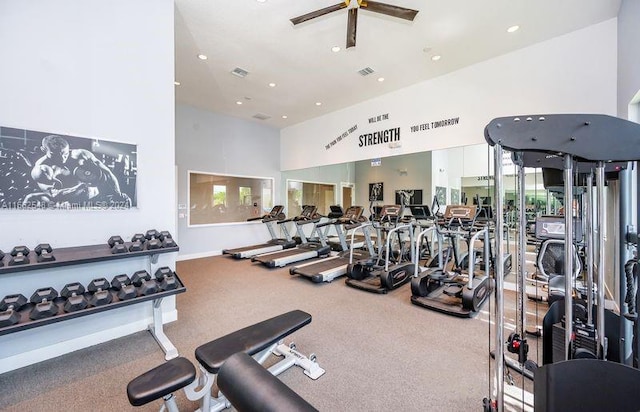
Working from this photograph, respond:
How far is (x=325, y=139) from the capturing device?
763cm

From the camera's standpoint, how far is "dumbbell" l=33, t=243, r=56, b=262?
2262mm

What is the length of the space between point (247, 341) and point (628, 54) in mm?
5037

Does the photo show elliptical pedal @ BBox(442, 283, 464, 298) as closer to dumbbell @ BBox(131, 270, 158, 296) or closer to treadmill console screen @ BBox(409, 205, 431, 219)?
treadmill console screen @ BBox(409, 205, 431, 219)

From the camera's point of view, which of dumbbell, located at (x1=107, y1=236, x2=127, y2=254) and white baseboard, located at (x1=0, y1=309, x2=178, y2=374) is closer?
white baseboard, located at (x1=0, y1=309, x2=178, y2=374)

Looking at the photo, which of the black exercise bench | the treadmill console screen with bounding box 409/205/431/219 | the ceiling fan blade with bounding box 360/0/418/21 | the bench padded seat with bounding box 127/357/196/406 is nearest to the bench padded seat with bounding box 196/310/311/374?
the black exercise bench

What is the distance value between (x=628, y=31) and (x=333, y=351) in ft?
16.1

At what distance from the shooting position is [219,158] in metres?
7.55

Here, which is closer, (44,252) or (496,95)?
(44,252)

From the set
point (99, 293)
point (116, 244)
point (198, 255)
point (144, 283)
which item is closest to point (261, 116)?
point (198, 255)

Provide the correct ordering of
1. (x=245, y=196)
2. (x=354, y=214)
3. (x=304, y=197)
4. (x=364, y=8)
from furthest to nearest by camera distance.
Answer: (x=304, y=197), (x=245, y=196), (x=354, y=214), (x=364, y=8)

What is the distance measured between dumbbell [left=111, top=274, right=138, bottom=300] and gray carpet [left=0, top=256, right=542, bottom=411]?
63 centimetres

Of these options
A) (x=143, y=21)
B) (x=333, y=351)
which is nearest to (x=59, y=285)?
(x=333, y=351)

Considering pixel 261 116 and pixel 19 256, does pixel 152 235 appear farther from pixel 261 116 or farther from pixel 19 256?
pixel 261 116

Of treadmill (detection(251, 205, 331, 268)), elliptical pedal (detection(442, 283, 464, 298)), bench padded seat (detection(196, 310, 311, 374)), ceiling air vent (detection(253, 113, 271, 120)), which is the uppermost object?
ceiling air vent (detection(253, 113, 271, 120))
